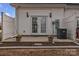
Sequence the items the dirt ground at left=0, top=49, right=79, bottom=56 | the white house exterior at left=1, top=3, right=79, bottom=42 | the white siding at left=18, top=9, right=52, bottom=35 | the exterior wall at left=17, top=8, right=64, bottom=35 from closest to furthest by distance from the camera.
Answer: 1. the dirt ground at left=0, top=49, right=79, bottom=56
2. the white house exterior at left=1, top=3, right=79, bottom=42
3. the white siding at left=18, top=9, right=52, bottom=35
4. the exterior wall at left=17, top=8, right=64, bottom=35

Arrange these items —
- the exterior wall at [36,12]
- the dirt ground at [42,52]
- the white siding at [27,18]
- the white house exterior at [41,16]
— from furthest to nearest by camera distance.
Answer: the exterior wall at [36,12] < the white siding at [27,18] < the white house exterior at [41,16] < the dirt ground at [42,52]

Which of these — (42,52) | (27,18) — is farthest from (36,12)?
(42,52)

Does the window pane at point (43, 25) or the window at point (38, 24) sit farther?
the window at point (38, 24)

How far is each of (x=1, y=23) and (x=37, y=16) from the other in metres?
5.83

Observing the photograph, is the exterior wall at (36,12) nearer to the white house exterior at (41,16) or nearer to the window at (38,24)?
the white house exterior at (41,16)

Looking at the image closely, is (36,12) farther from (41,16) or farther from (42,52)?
(42,52)

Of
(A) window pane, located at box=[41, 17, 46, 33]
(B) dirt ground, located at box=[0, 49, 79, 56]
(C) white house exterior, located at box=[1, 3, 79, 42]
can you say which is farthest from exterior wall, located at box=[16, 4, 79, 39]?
(B) dirt ground, located at box=[0, 49, 79, 56]

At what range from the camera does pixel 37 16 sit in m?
14.4

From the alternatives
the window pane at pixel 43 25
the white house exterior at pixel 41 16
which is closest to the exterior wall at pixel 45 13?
the white house exterior at pixel 41 16

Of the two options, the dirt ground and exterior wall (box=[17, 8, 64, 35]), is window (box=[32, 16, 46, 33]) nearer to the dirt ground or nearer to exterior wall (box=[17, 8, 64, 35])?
exterior wall (box=[17, 8, 64, 35])

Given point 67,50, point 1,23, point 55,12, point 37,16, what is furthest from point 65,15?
point 67,50

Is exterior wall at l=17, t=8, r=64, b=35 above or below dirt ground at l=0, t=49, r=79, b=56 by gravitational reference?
Result: above

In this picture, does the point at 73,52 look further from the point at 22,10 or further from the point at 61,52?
the point at 22,10

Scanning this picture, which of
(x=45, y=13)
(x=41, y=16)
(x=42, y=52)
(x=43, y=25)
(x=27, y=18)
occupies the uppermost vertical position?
(x=45, y=13)
